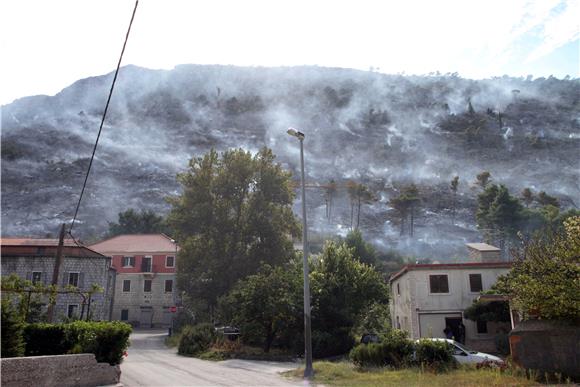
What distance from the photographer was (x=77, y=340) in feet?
49.1

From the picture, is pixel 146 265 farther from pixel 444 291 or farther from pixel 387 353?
pixel 387 353

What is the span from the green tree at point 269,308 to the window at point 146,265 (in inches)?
1417

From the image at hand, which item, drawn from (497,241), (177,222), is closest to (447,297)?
(177,222)

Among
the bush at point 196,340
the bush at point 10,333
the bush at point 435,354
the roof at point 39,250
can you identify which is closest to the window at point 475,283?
the bush at point 435,354

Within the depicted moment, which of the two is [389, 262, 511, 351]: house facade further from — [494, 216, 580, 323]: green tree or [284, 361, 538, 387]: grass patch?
[494, 216, 580, 323]: green tree

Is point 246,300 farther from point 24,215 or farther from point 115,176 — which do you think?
point 115,176

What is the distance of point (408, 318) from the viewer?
34.3m

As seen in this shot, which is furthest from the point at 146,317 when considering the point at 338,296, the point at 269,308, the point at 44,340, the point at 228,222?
the point at 44,340

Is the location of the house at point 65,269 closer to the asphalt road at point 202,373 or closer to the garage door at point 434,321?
the asphalt road at point 202,373

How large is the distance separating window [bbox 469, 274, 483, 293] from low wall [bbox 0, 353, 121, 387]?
2519 cm

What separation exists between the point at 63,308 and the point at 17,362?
3627 cm

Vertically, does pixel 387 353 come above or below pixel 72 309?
below

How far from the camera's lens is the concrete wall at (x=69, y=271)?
42.9m

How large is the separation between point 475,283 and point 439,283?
2479 millimetres
